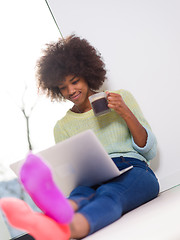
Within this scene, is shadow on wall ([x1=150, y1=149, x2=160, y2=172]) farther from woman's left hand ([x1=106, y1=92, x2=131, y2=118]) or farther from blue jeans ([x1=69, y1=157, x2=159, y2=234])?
woman's left hand ([x1=106, y1=92, x2=131, y2=118])

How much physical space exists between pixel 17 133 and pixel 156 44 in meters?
0.93

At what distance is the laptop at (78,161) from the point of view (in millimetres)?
1058

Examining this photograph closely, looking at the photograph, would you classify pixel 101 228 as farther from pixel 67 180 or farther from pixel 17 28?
pixel 17 28

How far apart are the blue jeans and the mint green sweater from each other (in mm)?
70

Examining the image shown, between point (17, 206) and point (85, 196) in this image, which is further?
point (85, 196)

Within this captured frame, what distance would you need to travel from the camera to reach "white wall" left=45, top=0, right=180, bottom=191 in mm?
1895

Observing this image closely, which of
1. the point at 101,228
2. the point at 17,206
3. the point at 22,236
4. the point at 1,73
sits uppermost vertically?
the point at 1,73

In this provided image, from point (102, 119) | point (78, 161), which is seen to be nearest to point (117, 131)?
point (102, 119)

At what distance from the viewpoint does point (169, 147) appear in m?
1.89

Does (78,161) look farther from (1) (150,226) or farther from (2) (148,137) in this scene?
(2) (148,137)

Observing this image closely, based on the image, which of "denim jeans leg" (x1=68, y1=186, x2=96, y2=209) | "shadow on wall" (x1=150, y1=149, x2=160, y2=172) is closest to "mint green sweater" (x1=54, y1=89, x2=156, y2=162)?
"shadow on wall" (x1=150, y1=149, x2=160, y2=172)

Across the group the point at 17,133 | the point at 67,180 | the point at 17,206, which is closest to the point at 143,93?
the point at 17,133

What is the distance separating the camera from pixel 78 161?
3.59ft

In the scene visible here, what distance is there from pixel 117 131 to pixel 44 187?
847 millimetres
